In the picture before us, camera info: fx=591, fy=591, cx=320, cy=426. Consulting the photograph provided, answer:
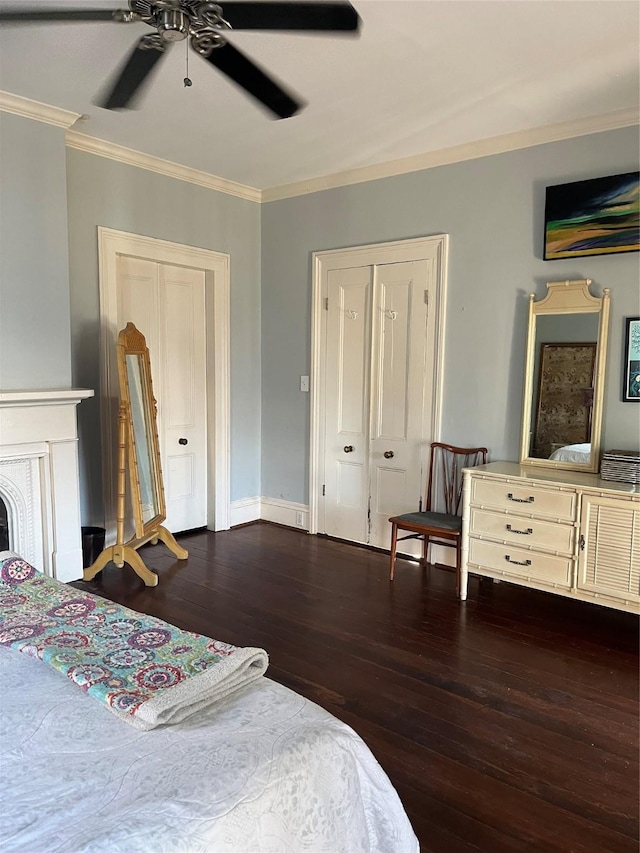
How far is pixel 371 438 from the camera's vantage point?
Answer: 14.6 feet

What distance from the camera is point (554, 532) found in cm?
313

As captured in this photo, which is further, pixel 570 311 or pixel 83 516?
pixel 83 516

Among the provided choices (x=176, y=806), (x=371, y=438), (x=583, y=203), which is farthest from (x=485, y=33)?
(x=176, y=806)

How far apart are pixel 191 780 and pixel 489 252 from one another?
11.5 feet

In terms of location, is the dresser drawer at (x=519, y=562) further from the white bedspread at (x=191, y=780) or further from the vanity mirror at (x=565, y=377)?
the white bedspread at (x=191, y=780)

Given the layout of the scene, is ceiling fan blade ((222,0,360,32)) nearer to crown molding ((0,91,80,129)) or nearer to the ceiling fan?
the ceiling fan

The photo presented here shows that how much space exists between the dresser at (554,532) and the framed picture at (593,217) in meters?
1.29

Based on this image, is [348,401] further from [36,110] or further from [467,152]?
[36,110]

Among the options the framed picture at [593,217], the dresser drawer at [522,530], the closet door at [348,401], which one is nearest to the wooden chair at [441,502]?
the dresser drawer at [522,530]

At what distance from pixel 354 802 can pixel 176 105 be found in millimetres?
3383

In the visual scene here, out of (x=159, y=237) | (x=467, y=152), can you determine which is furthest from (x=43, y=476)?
(x=467, y=152)

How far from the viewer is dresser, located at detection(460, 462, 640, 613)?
291 cm

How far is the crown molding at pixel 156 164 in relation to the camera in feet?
12.5

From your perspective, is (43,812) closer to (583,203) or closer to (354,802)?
(354,802)
